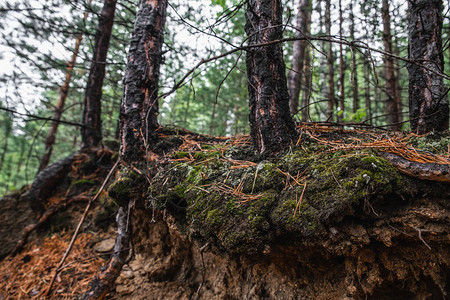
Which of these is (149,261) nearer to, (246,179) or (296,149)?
(246,179)

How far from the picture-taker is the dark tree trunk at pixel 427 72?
247 centimetres

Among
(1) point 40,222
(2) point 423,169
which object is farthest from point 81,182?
(2) point 423,169

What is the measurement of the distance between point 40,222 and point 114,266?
259 centimetres

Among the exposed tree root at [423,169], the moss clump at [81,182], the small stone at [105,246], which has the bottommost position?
the small stone at [105,246]

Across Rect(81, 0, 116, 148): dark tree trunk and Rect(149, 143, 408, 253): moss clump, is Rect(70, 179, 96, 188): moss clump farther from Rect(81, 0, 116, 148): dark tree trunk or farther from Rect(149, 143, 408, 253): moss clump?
Rect(149, 143, 408, 253): moss clump

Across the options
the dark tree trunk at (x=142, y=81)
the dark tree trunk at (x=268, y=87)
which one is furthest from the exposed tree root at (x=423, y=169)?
the dark tree trunk at (x=142, y=81)

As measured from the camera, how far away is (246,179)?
6.33 feet

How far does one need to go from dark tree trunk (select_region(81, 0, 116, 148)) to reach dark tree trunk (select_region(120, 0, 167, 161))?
2368mm

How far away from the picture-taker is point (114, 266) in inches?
103

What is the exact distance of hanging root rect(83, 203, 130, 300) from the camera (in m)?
2.48

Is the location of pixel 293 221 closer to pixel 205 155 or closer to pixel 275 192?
pixel 275 192

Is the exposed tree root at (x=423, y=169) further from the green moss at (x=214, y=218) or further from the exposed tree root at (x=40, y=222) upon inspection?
the exposed tree root at (x=40, y=222)

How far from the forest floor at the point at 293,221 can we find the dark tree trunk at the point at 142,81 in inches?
11.4

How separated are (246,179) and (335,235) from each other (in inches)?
31.8
